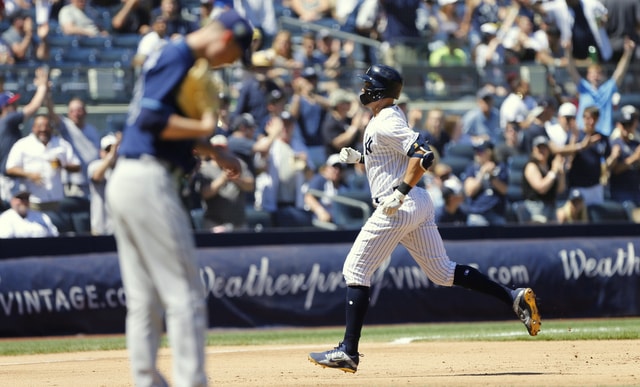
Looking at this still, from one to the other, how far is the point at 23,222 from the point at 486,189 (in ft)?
19.1

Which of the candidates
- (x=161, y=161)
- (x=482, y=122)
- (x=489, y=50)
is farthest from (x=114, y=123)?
(x=161, y=161)

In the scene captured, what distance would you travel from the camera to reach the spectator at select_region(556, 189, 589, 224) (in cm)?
1488

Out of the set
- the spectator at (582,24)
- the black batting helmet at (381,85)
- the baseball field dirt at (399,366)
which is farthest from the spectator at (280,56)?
the black batting helmet at (381,85)

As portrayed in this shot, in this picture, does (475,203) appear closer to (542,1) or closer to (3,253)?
(542,1)

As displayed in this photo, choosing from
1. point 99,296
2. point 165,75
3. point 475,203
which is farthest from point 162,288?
point 475,203

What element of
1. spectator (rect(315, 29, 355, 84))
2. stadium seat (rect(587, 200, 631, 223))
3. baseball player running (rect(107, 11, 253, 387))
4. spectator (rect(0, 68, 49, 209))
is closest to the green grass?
Result: stadium seat (rect(587, 200, 631, 223))

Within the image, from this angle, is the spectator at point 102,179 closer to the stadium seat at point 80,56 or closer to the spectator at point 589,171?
the stadium seat at point 80,56

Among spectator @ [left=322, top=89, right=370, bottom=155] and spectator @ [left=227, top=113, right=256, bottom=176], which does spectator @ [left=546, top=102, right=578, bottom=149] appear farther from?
spectator @ [left=227, top=113, right=256, bottom=176]

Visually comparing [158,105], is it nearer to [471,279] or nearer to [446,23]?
[471,279]

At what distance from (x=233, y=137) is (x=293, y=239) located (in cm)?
151

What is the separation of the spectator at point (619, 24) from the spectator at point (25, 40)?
8494 mm

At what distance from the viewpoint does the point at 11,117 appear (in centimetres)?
1307

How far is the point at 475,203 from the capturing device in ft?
48.2

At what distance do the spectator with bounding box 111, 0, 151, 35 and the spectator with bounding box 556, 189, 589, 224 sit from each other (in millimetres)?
6243
